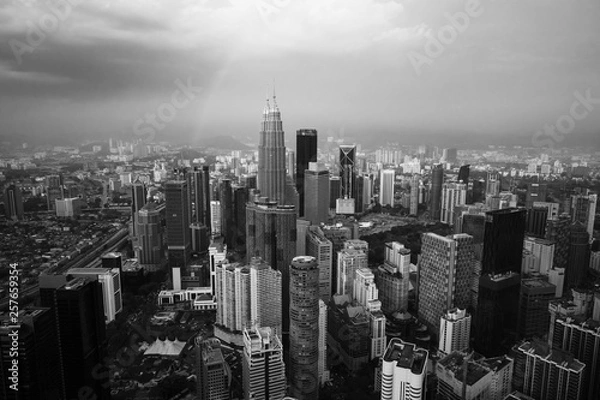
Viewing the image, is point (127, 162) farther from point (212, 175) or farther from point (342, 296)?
point (212, 175)

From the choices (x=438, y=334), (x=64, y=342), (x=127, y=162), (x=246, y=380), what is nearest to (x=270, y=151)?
(x=127, y=162)

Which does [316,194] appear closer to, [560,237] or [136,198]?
[136,198]

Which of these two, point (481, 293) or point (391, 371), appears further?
point (481, 293)

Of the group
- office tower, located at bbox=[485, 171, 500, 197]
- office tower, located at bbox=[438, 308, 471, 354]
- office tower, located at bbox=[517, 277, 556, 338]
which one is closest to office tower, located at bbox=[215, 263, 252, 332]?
office tower, located at bbox=[438, 308, 471, 354]

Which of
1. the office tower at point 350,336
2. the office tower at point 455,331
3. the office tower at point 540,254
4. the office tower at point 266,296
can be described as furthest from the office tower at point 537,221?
the office tower at point 266,296

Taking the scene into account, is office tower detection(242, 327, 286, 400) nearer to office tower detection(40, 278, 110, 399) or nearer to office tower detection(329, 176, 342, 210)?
office tower detection(40, 278, 110, 399)
